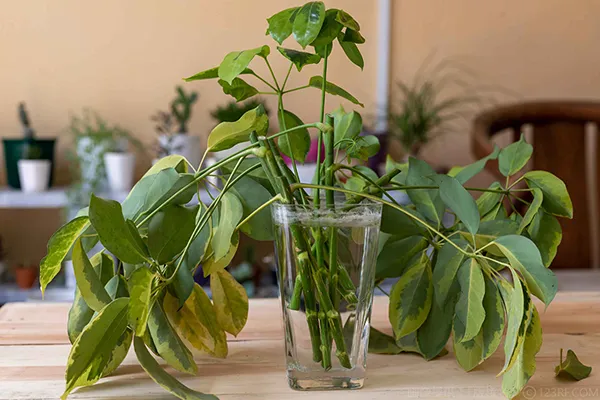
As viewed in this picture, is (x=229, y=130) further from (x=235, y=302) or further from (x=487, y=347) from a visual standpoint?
(x=487, y=347)

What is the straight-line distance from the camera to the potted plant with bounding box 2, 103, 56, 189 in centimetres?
204

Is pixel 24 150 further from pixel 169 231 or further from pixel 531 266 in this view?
pixel 531 266

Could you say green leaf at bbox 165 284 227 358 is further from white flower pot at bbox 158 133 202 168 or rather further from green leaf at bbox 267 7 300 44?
white flower pot at bbox 158 133 202 168

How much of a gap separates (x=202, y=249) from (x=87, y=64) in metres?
1.86

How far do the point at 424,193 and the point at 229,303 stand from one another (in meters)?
0.21

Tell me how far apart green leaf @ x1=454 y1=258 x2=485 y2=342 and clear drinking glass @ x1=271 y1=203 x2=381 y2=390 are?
0.08 m

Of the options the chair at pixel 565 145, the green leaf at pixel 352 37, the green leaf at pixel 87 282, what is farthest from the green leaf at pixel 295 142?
the chair at pixel 565 145

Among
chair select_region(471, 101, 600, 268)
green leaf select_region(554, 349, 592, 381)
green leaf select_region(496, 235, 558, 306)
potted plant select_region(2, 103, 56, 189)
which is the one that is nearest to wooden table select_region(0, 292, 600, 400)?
green leaf select_region(554, 349, 592, 381)

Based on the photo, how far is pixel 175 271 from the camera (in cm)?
54

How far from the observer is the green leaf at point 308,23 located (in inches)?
19.9

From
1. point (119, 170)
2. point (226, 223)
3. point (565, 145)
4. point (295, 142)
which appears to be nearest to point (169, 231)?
point (226, 223)

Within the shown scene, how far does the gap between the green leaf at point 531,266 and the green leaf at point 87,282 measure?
31 centimetres

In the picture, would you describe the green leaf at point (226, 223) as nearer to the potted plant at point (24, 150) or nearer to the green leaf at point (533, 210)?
the green leaf at point (533, 210)

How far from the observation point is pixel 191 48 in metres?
2.28
